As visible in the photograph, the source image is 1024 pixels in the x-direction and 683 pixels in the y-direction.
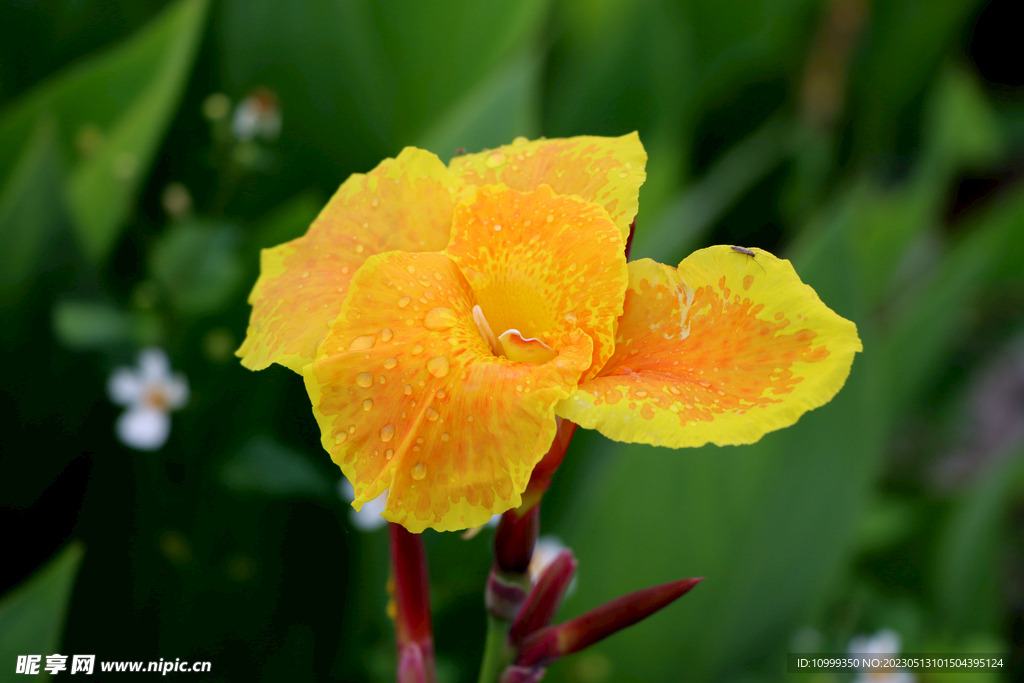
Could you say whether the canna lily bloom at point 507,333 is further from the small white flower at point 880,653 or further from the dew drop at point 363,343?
the small white flower at point 880,653

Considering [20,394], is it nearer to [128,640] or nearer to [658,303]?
[128,640]

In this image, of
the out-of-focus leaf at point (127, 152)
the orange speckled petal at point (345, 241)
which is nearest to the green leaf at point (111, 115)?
the out-of-focus leaf at point (127, 152)

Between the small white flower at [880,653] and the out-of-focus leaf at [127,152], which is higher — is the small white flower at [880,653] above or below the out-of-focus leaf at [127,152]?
below

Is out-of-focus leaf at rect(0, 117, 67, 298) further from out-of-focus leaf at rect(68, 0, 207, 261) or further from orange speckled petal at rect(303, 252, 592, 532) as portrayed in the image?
orange speckled petal at rect(303, 252, 592, 532)

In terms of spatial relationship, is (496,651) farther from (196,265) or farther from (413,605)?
(196,265)

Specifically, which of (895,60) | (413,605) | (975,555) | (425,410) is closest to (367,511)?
(413,605)

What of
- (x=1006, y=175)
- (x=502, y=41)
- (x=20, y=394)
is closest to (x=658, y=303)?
(x=20, y=394)
